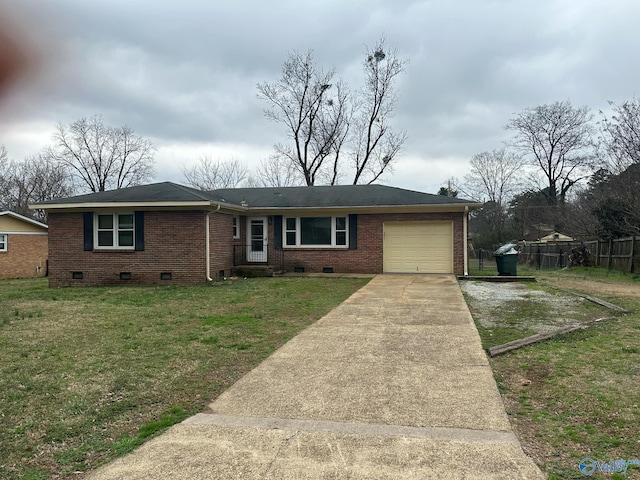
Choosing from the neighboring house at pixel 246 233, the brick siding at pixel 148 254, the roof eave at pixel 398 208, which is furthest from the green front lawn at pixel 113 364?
the roof eave at pixel 398 208

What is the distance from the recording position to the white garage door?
16812 millimetres

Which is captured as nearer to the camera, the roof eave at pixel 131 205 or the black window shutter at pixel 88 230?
the roof eave at pixel 131 205

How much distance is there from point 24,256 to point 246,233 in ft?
41.9

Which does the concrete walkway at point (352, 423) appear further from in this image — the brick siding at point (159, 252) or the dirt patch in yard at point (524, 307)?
the brick siding at point (159, 252)

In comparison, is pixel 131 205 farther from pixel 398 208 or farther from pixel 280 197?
pixel 398 208

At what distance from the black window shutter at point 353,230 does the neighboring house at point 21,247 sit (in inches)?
652

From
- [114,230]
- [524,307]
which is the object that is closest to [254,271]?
[114,230]

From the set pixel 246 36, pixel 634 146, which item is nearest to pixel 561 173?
pixel 634 146

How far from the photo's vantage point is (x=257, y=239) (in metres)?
18.2

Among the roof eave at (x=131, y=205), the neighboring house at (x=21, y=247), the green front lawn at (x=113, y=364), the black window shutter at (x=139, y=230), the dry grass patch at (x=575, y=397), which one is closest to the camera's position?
the dry grass patch at (x=575, y=397)

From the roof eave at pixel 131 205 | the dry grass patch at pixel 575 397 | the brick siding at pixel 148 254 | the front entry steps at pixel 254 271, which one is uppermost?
the roof eave at pixel 131 205

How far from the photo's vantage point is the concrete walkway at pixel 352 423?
296 cm

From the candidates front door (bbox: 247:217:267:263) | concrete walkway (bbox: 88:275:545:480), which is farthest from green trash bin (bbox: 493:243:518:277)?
concrete walkway (bbox: 88:275:545:480)

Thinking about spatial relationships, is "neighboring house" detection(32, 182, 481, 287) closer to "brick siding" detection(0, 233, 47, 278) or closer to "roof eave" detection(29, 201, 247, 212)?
"roof eave" detection(29, 201, 247, 212)
